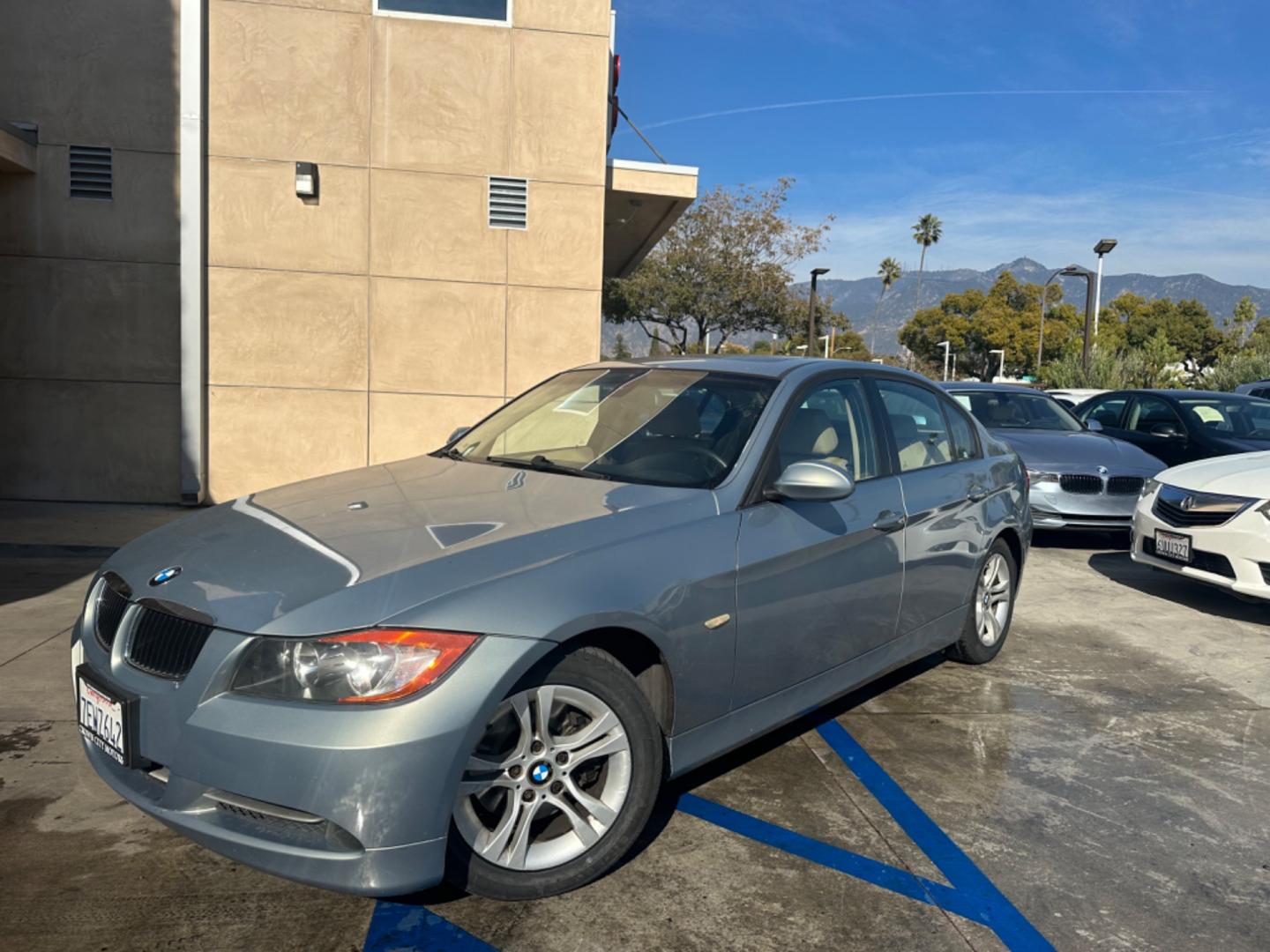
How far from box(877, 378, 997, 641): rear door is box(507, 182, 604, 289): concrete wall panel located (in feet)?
19.8

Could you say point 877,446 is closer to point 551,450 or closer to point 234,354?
point 551,450

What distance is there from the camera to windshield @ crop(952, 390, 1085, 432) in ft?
33.0

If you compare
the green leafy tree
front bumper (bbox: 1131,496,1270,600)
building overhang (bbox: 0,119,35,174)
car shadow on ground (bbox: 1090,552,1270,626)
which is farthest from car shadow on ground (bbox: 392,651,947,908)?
the green leafy tree

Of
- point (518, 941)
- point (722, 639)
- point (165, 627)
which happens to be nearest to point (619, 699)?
point (722, 639)

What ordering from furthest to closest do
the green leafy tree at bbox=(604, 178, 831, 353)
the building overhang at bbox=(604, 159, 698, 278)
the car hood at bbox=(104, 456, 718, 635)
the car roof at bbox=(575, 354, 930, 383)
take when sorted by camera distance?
the green leafy tree at bbox=(604, 178, 831, 353) < the building overhang at bbox=(604, 159, 698, 278) < the car roof at bbox=(575, 354, 930, 383) < the car hood at bbox=(104, 456, 718, 635)

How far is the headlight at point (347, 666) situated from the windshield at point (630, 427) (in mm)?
1258

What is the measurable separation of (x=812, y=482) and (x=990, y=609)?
2.39 m

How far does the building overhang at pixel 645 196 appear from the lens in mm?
10953

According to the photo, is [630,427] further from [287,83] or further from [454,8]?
[454,8]

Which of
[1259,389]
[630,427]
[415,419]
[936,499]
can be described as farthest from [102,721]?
[1259,389]

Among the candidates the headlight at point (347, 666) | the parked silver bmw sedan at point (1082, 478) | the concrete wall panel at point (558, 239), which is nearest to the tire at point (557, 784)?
the headlight at point (347, 666)

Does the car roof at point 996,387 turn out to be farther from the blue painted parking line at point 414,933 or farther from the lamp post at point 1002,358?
the lamp post at point 1002,358

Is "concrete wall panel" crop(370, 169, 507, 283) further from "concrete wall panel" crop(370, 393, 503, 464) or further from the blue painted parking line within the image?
the blue painted parking line

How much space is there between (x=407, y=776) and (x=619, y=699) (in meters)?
0.68
